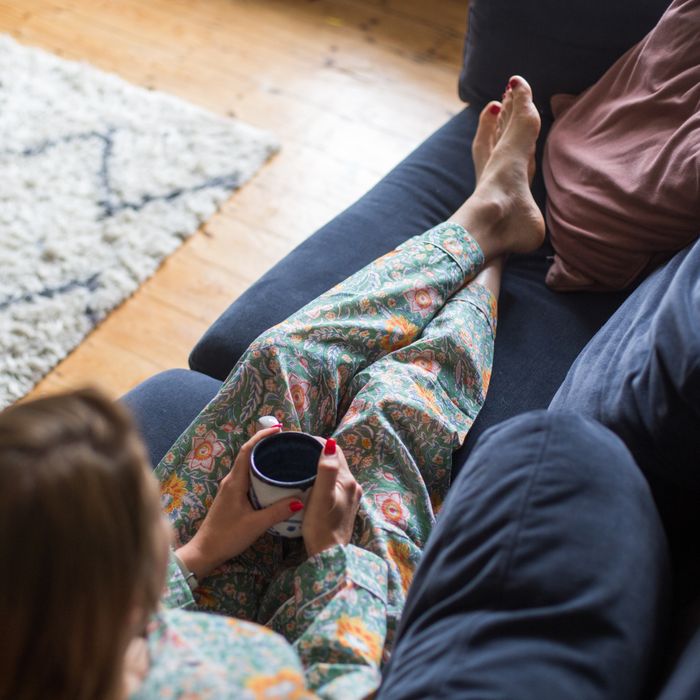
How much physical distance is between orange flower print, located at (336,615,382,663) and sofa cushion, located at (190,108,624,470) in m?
0.35

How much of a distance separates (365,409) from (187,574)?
31cm

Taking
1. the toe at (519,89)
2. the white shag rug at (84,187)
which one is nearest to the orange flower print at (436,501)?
the toe at (519,89)

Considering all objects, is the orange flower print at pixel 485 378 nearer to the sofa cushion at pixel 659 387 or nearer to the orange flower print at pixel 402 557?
the sofa cushion at pixel 659 387

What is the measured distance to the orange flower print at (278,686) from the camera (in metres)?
0.72

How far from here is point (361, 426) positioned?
113cm

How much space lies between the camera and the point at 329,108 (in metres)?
2.49

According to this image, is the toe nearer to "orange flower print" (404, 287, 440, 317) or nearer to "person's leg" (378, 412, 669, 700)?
"orange flower print" (404, 287, 440, 317)

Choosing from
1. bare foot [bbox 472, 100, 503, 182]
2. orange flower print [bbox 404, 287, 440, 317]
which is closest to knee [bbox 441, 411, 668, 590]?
orange flower print [bbox 404, 287, 440, 317]

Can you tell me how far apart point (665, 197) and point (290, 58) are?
1.69 metres

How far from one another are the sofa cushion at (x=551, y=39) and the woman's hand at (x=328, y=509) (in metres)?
0.93

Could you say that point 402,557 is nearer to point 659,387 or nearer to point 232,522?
point 232,522

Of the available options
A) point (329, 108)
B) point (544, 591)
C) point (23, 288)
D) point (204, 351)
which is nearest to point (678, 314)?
point (544, 591)

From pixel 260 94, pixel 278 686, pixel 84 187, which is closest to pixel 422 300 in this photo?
pixel 278 686

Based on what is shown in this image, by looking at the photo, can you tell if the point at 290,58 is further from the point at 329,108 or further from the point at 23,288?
the point at 23,288
